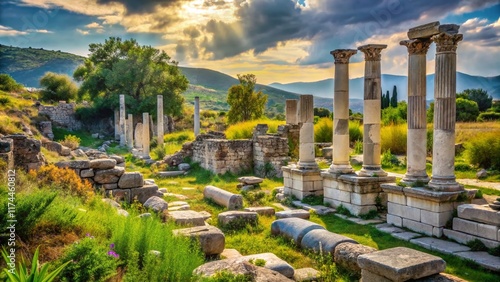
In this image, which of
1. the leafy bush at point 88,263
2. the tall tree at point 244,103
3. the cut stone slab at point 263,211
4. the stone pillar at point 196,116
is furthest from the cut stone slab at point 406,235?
the tall tree at point 244,103

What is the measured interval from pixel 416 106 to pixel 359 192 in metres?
2.57

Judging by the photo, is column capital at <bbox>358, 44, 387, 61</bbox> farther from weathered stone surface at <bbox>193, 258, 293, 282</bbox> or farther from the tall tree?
the tall tree

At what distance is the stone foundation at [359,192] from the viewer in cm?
1069

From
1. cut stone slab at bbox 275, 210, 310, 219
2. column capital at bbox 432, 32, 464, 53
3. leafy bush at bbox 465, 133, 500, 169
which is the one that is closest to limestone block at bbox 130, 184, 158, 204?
cut stone slab at bbox 275, 210, 310, 219

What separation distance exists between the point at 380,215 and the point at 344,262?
415cm

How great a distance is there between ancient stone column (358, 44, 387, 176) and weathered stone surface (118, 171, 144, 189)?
602cm

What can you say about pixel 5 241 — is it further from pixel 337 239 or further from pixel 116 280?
pixel 337 239

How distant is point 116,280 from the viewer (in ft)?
16.7

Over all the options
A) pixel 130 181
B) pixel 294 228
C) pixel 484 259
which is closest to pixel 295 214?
pixel 294 228

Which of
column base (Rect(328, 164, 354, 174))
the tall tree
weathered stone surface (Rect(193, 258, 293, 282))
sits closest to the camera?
weathered stone surface (Rect(193, 258, 293, 282))

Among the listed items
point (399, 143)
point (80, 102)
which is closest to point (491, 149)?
point (399, 143)

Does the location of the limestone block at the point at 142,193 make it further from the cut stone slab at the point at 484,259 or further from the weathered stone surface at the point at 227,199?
the cut stone slab at the point at 484,259

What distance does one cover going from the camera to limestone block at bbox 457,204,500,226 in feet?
24.7

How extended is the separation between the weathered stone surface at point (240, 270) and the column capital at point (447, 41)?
241 inches
